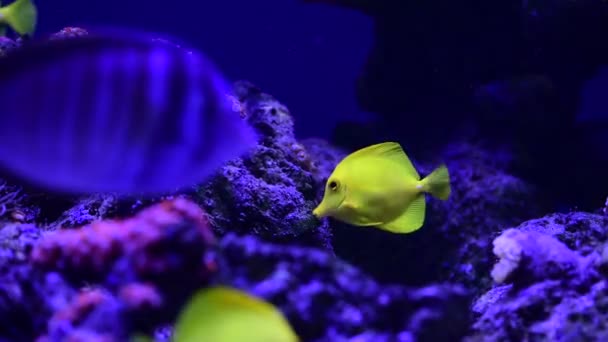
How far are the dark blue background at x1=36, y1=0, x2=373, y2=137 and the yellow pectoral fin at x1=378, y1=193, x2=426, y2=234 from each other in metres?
16.0

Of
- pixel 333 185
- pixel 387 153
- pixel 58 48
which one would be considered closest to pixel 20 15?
pixel 333 185

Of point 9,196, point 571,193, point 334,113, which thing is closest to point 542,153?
point 571,193

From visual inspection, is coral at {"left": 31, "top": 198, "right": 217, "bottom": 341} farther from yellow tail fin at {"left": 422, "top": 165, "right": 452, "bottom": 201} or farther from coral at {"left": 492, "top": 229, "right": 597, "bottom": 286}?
yellow tail fin at {"left": 422, "top": 165, "right": 452, "bottom": 201}

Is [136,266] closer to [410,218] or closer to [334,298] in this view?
→ [334,298]

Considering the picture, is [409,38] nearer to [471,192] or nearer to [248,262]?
[471,192]

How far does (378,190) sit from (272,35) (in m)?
23.6

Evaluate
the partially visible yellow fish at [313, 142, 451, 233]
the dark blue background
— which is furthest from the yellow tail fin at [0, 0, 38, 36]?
the dark blue background

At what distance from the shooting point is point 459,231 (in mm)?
5691

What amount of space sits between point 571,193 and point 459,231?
2348 mm

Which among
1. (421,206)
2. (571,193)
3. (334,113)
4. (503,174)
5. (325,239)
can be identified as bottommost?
(334,113)

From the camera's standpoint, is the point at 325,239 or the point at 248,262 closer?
the point at 248,262

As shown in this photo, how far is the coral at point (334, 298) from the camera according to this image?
158 centimetres

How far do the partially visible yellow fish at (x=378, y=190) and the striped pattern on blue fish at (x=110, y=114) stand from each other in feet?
4.88

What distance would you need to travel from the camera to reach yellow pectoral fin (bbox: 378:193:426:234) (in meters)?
2.96
